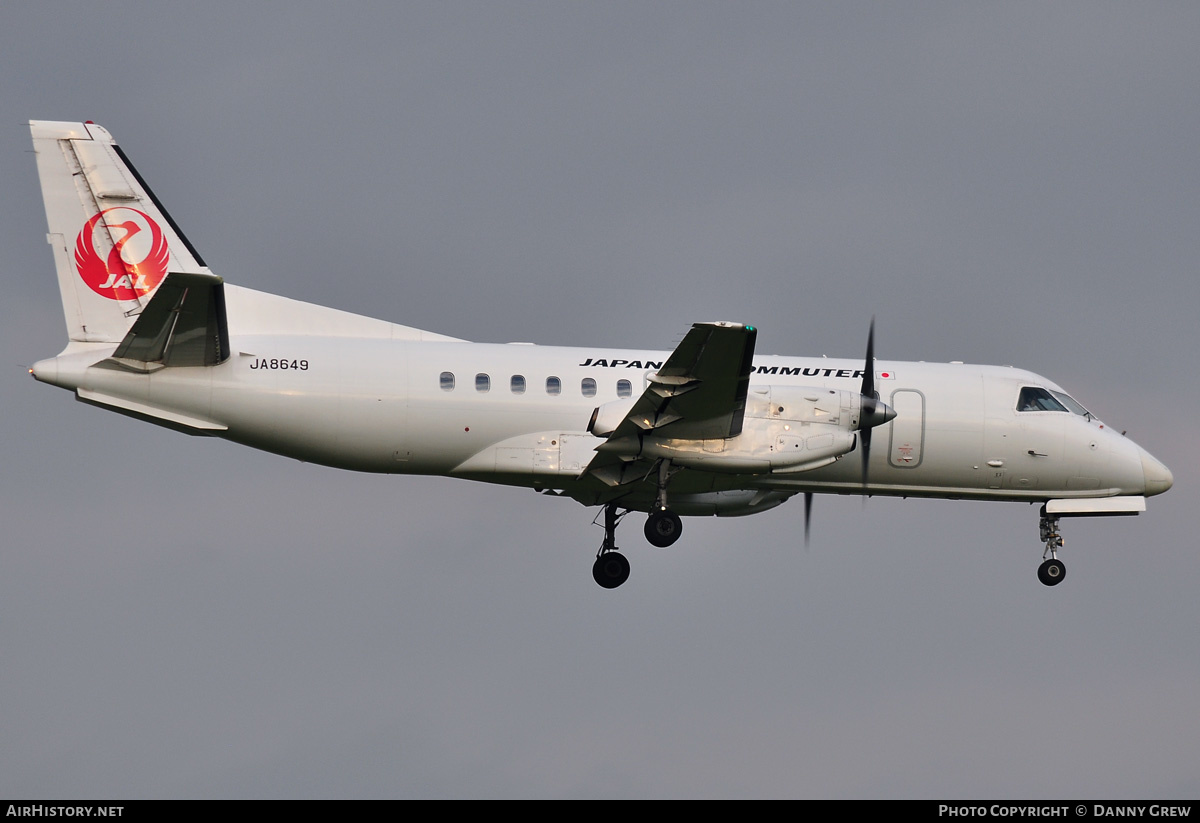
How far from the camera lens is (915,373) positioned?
25.5m

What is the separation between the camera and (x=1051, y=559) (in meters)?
26.2

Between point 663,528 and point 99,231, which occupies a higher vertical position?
point 99,231

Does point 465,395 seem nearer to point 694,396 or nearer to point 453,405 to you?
point 453,405

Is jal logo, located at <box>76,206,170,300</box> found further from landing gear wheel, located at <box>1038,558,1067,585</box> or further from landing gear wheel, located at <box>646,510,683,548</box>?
landing gear wheel, located at <box>1038,558,1067,585</box>

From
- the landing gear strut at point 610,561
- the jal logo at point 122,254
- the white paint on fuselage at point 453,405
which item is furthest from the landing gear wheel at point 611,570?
the jal logo at point 122,254

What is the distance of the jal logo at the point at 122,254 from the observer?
23.2 m

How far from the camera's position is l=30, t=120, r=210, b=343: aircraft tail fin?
2303 cm

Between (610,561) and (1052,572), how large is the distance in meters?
8.25

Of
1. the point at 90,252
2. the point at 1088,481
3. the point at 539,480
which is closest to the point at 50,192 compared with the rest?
the point at 90,252

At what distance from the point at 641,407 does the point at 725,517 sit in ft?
15.7

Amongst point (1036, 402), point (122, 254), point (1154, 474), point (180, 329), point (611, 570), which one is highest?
point (122, 254)

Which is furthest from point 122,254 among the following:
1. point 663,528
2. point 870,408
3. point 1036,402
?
point 1036,402

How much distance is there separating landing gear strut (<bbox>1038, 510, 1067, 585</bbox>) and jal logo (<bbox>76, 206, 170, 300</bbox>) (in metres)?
16.5

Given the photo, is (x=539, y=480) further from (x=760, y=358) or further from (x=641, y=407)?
(x=760, y=358)
